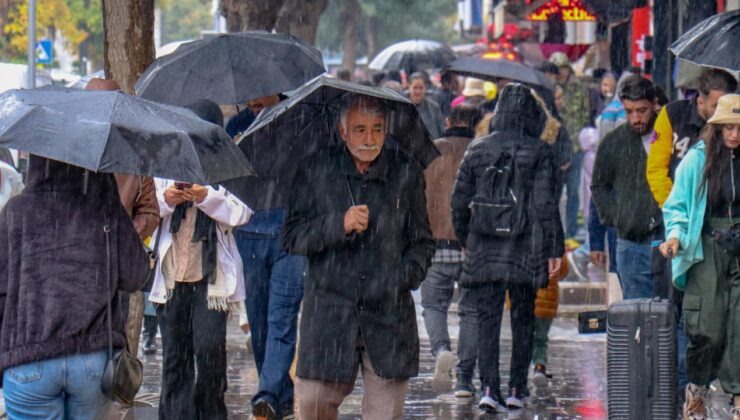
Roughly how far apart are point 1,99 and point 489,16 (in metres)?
35.6

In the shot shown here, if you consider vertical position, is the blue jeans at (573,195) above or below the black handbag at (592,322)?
above

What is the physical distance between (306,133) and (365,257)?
31.0 inches

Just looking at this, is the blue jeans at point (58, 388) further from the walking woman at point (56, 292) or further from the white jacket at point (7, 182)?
the white jacket at point (7, 182)

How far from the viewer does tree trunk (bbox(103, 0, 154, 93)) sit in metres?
8.78

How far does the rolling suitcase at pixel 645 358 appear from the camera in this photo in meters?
7.18

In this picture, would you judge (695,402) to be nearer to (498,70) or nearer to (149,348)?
(149,348)

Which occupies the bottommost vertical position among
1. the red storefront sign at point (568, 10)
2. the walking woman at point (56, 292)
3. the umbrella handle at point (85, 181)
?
the walking woman at point (56, 292)

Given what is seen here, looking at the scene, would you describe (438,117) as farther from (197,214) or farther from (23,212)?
(23,212)

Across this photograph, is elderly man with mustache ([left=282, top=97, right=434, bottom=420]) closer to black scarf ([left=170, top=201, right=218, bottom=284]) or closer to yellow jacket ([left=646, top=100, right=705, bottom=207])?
black scarf ([left=170, top=201, right=218, bottom=284])

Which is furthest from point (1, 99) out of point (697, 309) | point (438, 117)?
point (438, 117)

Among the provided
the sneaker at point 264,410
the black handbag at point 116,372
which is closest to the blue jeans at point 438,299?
the sneaker at point 264,410

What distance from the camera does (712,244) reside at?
7695 millimetres

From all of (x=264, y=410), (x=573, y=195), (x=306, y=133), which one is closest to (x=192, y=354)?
(x=264, y=410)

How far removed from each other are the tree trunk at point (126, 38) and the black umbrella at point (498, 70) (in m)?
6.46
